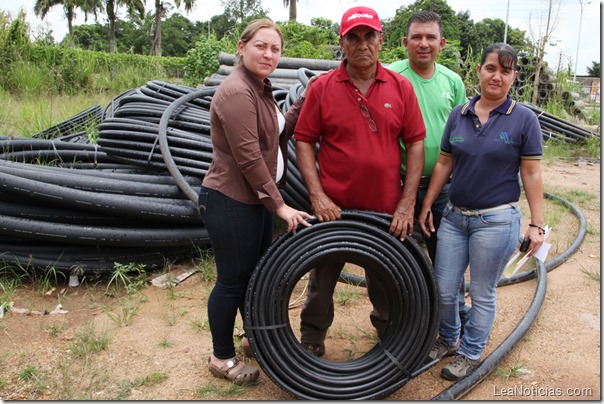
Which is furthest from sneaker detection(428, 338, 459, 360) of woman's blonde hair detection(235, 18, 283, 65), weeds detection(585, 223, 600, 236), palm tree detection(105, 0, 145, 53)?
palm tree detection(105, 0, 145, 53)

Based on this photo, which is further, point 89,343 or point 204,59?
point 204,59

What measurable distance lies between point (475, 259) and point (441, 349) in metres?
0.65

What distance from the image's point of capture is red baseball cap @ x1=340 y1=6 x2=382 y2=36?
7.55 ft

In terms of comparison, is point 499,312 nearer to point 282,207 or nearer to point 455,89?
point 455,89

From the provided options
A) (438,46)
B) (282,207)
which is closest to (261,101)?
(282,207)

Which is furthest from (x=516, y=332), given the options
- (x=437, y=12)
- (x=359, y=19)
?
(x=437, y=12)

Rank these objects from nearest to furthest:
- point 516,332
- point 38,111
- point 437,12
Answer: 1. point 516,332
2. point 38,111
3. point 437,12

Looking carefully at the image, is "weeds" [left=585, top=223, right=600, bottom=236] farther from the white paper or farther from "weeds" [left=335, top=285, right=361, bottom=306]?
the white paper

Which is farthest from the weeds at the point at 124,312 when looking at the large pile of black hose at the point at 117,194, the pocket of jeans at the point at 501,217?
the pocket of jeans at the point at 501,217

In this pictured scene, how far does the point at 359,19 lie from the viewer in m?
2.30

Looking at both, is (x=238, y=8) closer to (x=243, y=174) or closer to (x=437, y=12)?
(x=437, y=12)

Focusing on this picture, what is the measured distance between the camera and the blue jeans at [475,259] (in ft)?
8.21

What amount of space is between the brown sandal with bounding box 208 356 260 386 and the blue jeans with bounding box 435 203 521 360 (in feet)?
3.43

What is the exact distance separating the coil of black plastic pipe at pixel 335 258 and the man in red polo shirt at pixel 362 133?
0.33ft
